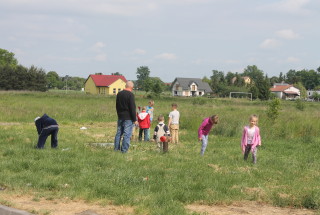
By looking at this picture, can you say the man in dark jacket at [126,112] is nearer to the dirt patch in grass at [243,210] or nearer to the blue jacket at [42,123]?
the blue jacket at [42,123]

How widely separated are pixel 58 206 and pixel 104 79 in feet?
318

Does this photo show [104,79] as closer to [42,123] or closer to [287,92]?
[287,92]

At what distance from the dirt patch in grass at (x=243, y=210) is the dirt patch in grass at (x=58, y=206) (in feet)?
3.44

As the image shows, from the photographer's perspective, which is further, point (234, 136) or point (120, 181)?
point (234, 136)

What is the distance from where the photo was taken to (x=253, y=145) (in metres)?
10.8

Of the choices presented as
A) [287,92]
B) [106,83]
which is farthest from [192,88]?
[287,92]

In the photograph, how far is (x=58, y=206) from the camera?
623 cm

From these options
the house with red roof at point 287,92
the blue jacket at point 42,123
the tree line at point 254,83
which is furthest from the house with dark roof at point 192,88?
the blue jacket at point 42,123

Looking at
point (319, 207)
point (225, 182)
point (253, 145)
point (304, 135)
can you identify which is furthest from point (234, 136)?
point (319, 207)

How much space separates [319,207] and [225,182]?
6.28ft

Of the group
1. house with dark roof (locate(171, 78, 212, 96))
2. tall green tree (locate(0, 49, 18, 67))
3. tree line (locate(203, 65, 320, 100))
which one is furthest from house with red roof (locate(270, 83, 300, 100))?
tall green tree (locate(0, 49, 18, 67))

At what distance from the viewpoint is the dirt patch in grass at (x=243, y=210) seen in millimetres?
6145

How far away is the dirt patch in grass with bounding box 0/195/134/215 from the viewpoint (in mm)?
5902

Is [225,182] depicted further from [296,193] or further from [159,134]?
[159,134]
